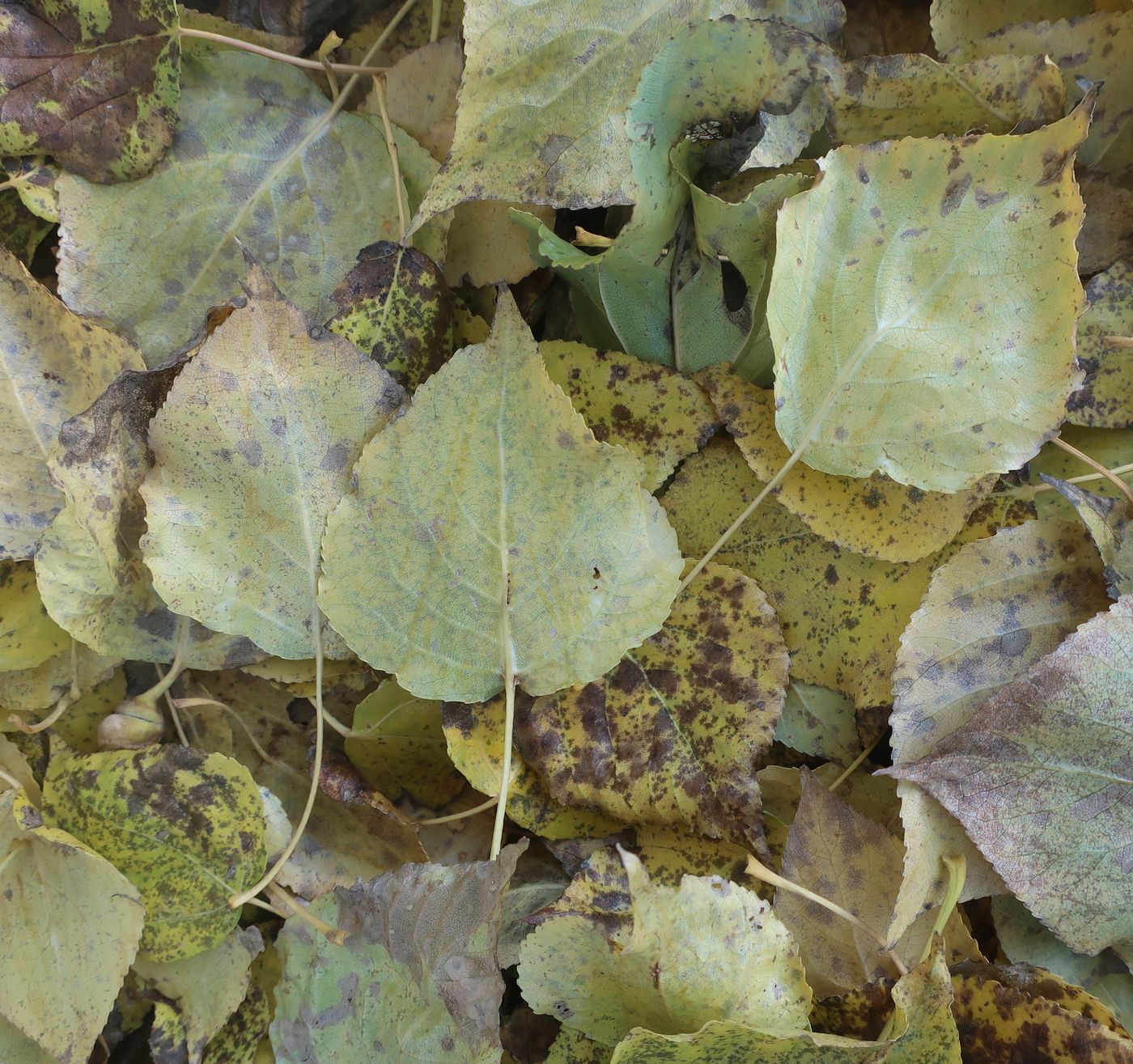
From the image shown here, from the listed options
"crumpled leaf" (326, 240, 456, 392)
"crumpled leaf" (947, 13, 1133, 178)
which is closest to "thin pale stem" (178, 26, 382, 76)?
"crumpled leaf" (326, 240, 456, 392)

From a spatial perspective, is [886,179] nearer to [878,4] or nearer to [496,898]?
[878,4]

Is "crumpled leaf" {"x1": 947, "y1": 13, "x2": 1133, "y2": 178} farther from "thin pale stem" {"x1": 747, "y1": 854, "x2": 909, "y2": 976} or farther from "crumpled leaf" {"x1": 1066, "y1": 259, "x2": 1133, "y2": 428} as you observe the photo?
"thin pale stem" {"x1": 747, "y1": 854, "x2": 909, "y2": 976}

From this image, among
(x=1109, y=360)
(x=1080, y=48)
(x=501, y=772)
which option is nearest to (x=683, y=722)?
(x=501, y=772)

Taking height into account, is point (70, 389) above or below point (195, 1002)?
above

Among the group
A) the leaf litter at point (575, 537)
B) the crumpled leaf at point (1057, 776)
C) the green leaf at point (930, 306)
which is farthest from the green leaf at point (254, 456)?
the crumpled leaf at point (1057, 776)

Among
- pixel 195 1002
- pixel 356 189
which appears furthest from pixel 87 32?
pixel 195 1002

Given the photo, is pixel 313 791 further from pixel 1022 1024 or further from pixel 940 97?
pixel 940 97
